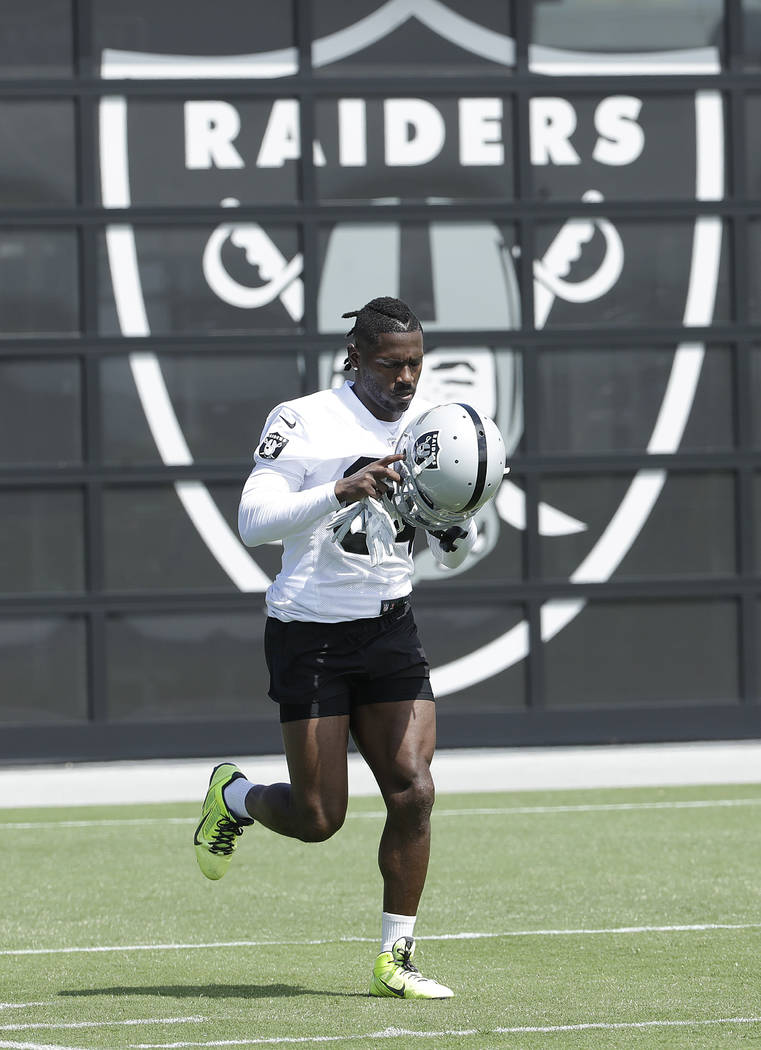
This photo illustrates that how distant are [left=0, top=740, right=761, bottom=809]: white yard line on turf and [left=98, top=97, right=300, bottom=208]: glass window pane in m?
3.92

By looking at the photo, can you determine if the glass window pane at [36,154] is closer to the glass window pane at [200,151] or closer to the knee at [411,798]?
the glass window pane at [200,151]

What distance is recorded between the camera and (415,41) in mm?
14023

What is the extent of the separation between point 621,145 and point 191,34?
3.16m

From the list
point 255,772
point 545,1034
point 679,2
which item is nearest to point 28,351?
point 255,772

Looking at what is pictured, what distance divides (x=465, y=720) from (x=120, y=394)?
3321mm

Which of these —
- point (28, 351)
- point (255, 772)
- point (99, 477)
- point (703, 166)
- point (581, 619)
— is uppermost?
point (703, 166)

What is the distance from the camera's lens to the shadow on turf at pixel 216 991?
6215mm

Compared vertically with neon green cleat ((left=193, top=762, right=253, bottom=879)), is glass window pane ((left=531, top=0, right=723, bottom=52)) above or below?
above

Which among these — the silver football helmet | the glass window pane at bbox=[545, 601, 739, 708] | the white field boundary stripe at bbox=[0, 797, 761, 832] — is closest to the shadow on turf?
the silver football helmet

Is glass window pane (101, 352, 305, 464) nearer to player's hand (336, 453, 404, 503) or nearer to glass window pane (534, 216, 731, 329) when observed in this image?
glass window pane (534, 216, 731, 329)

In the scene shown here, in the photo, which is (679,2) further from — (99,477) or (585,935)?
(585,935)

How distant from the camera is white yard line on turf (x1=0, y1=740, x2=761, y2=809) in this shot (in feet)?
40.4

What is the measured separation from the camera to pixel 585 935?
7.29 meters

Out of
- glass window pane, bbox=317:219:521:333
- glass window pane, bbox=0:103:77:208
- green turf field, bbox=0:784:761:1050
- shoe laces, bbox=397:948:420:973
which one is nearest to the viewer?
green turf field, bbox=0:784:761:1050
